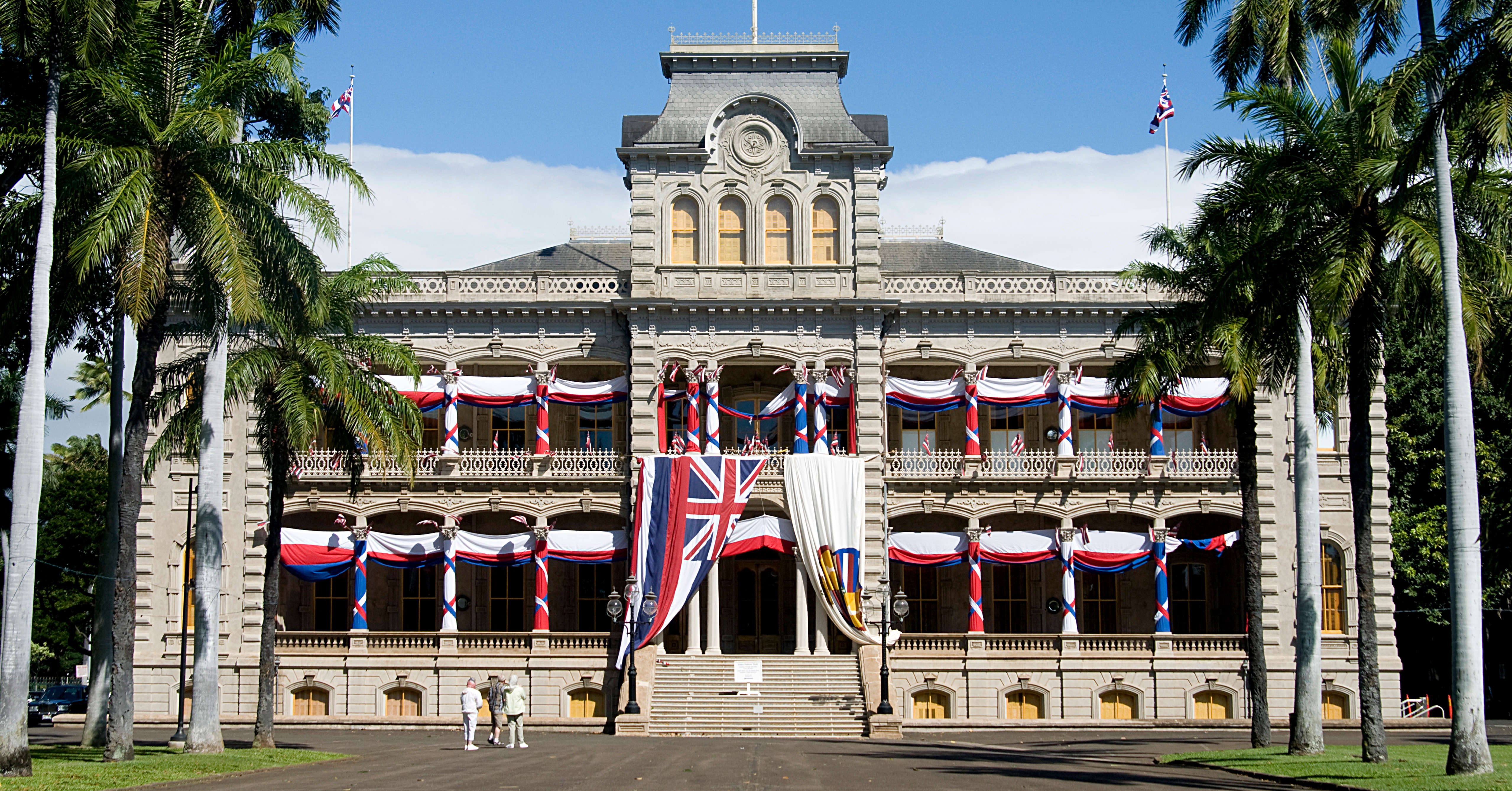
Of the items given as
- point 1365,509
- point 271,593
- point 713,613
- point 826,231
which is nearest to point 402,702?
point 713,613

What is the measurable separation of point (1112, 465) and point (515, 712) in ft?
64.4

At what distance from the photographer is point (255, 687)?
41969mm

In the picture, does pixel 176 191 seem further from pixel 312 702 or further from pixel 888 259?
pixel 888 259

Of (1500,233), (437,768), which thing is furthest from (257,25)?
(1500,233)

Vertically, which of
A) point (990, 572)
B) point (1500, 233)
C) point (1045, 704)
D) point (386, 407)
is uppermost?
point (1500, 233)

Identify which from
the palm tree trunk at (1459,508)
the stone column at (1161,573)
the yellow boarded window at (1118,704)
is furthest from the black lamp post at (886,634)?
the palm tree trunk at (1459,508)

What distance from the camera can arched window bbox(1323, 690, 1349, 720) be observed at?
4256cm

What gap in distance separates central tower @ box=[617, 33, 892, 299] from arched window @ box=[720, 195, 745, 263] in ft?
0.09

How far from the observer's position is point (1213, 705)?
42594 millimetres

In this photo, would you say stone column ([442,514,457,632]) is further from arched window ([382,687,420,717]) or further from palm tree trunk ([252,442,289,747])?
palm tree trunk ([252,442,289,747])

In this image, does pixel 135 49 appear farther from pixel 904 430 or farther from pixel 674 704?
pixel 904 430

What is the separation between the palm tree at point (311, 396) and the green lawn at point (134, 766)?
9.55ft

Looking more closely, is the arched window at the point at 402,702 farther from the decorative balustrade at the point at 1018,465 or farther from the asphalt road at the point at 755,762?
the decorative balustrade at the point at 1018,465

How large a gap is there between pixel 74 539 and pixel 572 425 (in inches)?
873
